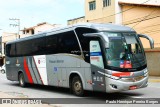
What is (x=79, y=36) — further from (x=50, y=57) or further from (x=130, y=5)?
(x=130, y=5)

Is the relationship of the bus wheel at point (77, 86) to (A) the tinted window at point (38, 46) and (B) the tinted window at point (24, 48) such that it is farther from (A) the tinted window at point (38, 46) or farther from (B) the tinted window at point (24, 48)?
(B) the tinted window at point (24, 48)

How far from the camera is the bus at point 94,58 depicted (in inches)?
502

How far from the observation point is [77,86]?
14766 mm

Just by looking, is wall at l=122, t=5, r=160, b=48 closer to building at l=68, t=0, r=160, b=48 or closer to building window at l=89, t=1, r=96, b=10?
building at l=68, t=0, r=160, b=48

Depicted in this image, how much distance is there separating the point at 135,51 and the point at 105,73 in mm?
1674

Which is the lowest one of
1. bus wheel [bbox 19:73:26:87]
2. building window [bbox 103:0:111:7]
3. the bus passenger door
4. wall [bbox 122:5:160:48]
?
bus wheel [bbox 19:73:26:87]

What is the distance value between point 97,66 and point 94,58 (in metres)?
0.36

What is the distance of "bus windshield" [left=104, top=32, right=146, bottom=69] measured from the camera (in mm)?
12789

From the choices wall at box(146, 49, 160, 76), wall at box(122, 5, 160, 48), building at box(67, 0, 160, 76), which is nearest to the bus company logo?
wall at box(146, 49, 160, 76)

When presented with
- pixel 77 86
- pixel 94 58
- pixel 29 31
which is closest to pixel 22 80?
pixel 77 86

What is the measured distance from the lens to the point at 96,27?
13336mm

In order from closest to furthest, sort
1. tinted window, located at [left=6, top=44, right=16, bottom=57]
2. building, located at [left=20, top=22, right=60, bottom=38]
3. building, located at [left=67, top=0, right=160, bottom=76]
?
tinted window, located at [left=6, top=44, right=16, bottom=57] → building, located at [left=67, top=0, right=160, bottom=76] → building, located at [left=20, top=22, right=60, bottom=38]

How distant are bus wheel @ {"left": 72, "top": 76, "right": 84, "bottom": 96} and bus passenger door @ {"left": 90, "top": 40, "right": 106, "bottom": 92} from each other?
3.72 feet

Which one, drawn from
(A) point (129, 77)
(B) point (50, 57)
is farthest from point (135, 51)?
(B) point (50, 57)
